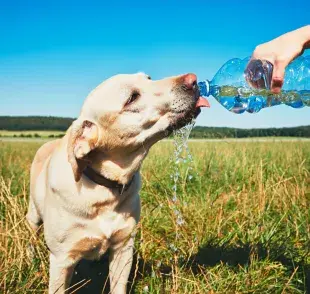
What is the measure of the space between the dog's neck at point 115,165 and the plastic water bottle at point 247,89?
794 mm

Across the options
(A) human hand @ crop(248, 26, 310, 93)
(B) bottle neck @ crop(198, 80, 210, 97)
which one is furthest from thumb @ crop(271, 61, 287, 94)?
(B) bottle neck @ crop(198, 80, 210, 97)

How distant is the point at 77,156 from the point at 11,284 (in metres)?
1.01

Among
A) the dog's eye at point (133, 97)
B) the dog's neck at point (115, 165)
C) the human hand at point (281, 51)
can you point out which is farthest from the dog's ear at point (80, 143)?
the human hand at point (281, 51)

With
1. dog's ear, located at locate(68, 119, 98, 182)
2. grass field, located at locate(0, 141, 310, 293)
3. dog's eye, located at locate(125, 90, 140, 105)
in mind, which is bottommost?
grass field, located at locate(0, 141, 310, 293)

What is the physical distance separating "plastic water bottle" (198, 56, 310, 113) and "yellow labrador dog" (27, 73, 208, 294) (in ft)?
0.82

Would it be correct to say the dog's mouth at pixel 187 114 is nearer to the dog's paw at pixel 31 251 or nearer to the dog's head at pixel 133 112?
the dog's head at pixel 133 112

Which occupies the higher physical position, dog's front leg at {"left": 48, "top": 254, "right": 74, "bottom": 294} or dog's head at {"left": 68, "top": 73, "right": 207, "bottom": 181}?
dog's head at {"left": 68, "top": 73, "right": 207, "bottom": 181}

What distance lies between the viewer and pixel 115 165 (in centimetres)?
295

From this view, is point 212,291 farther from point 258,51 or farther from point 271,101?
point 258,51

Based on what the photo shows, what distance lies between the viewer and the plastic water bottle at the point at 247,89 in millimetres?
2834

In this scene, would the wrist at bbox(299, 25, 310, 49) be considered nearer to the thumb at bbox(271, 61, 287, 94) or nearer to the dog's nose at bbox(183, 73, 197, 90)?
the thumb at bbox(271, 61, 287, 94)

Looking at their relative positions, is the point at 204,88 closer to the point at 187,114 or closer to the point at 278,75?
the point at 187,114

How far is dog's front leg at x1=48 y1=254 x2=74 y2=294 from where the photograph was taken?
9.40 ft

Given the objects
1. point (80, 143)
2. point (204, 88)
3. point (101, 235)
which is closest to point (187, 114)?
point (204, 88)
